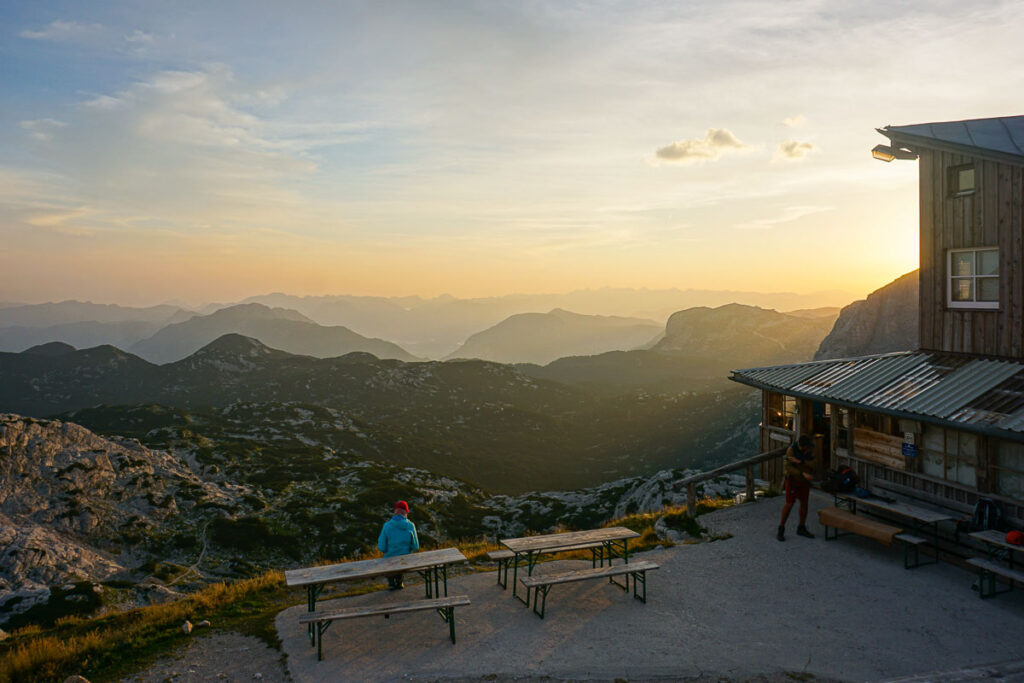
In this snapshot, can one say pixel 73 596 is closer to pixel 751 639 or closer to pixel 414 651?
pixel 414 651

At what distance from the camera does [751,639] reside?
9.77 metres

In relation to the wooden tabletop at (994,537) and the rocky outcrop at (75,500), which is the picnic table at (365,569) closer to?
the wooden tabletop at (994,537)

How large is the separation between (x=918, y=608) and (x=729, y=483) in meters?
21.9

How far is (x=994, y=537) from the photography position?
11.9 meters

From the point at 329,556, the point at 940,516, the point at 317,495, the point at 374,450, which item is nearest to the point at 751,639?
the point at 940,516

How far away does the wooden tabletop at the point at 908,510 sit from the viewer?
12977mm

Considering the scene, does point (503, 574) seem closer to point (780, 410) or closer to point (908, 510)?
point (908, 510)

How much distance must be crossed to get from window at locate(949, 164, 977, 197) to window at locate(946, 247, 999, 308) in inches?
61.8

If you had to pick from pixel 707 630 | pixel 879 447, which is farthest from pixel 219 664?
pixel 879 447

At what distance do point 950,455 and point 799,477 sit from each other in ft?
11.0

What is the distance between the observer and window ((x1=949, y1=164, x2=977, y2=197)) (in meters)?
15.4

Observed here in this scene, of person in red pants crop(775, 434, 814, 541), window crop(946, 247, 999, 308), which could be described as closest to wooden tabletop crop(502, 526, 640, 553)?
person in red pants crop(775, 434, 814, 541)

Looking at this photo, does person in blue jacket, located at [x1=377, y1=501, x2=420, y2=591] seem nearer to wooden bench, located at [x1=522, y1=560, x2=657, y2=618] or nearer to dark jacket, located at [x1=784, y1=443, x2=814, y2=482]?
wooden bench, located at [x1=522, y1=560, x2=657, y2=618]

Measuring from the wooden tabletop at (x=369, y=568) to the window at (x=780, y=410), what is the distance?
44.6ft
